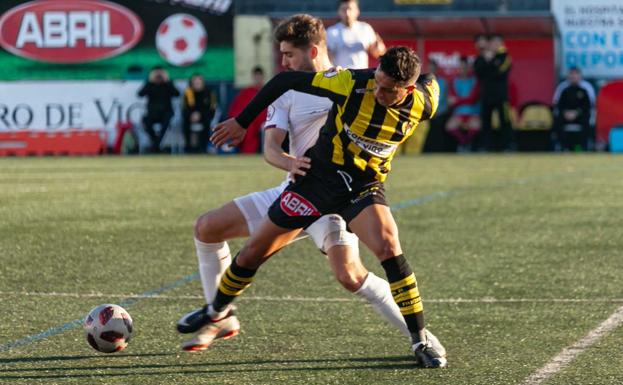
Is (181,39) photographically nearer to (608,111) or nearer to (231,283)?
(608,111)

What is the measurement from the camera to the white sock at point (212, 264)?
684 cm

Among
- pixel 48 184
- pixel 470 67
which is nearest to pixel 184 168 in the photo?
pixel 48 184

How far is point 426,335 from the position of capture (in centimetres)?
622

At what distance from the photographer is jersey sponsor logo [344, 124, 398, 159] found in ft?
20.3

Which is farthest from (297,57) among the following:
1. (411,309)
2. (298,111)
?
(411,309)

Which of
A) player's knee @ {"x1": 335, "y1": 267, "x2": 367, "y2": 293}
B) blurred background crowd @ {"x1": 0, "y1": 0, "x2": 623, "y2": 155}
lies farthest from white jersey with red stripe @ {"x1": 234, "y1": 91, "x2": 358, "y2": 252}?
blurred background crowd @ {"x1": 0, "y1": 0, "x2": 623, "y2": 155}

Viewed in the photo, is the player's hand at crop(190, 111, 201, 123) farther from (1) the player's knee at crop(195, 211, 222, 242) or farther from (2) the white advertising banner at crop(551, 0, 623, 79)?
(1) the player's knee at crop(195, 211, 222, 242)

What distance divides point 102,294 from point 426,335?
9.42 feet

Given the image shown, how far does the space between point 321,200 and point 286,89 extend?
54 centimetres

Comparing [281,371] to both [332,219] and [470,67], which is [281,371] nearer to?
[332,219]

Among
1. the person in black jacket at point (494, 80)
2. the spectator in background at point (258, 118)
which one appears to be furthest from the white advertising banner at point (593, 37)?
the spectator in background at point (258, 118)

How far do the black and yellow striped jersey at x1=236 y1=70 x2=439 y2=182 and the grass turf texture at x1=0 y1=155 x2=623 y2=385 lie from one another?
94 centimetres

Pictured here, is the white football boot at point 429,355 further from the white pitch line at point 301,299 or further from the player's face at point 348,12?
the player's face at point 348,12

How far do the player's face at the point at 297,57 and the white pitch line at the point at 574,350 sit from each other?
1838 mm
